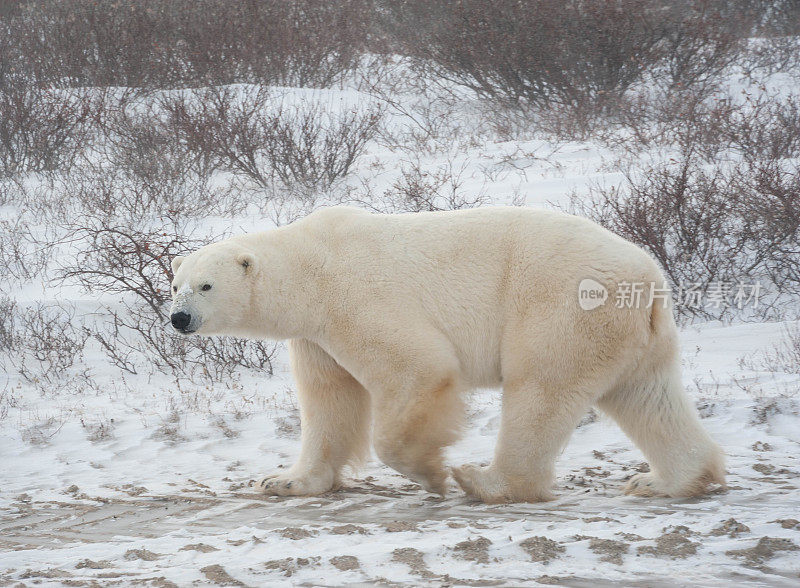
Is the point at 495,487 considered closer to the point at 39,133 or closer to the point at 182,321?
the point at 182,321

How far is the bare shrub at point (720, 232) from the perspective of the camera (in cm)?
640

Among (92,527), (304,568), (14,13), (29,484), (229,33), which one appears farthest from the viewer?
(14,13)

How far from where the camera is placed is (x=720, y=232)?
6688 millimetres

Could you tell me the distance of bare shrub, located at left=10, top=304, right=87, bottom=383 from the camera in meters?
5.61

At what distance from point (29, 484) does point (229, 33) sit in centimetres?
1008

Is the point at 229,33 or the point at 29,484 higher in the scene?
the point at 229,33

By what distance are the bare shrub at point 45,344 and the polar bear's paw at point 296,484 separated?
Result: 8.20ft

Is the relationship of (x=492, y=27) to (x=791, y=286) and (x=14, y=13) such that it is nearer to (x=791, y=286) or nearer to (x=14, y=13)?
(x=791, y=286)

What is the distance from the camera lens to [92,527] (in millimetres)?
3105

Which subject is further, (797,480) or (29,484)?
(29,484)

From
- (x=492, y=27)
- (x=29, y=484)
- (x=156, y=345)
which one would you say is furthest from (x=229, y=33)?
(x=29, y=484)

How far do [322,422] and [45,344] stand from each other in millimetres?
2947

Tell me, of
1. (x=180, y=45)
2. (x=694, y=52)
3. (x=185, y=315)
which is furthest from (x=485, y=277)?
(x=180, y=45)

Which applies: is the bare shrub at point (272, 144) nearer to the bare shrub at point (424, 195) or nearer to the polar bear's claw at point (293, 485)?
the bare shrub at point (424, 195)
